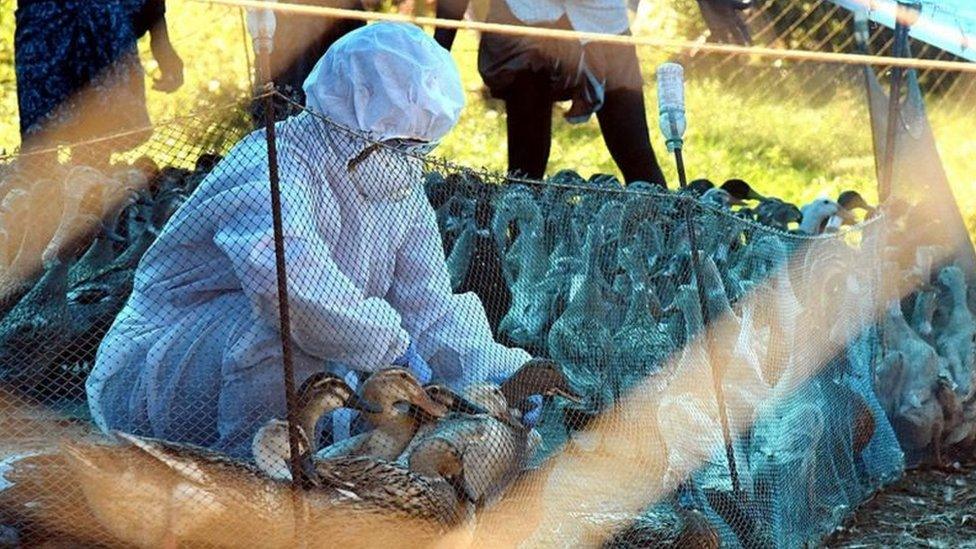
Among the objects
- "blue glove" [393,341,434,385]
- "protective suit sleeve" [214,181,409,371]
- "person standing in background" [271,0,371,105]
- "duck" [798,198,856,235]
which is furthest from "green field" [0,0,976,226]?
"protective suit sleeve" [214,181,409,371]

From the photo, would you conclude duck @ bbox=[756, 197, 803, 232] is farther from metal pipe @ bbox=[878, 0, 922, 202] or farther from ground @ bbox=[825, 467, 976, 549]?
ground @ bbox=[825, 467, 976, 549]

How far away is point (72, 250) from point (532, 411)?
1.39m

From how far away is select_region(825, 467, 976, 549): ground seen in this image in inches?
227

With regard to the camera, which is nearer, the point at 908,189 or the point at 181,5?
the point at 908,189

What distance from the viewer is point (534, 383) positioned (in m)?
4.25

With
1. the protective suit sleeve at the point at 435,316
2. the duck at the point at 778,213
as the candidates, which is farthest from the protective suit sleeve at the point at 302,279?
the duck at the point at 778,213

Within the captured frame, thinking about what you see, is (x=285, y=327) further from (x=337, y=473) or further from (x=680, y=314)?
(x=680, y=314)

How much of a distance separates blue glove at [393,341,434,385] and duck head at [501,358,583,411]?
22 centimetres

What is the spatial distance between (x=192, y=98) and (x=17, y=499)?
226 inches

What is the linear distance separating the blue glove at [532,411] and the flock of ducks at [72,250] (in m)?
0.92

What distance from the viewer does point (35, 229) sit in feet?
16.2

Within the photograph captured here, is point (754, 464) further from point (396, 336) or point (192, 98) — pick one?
point (192, 98)

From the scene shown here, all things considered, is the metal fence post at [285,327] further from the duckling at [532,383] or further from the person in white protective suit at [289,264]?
the duckling at [532,383]

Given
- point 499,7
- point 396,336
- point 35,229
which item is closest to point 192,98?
point 499,7
